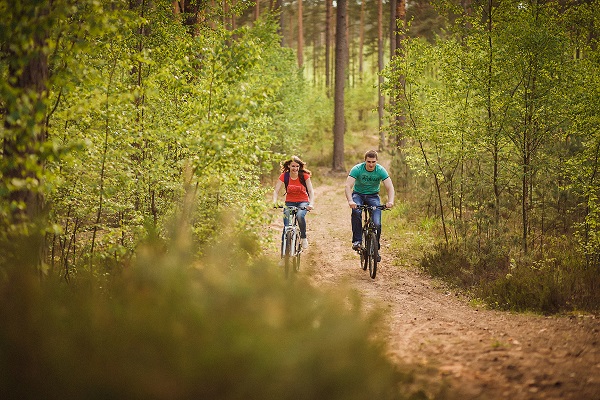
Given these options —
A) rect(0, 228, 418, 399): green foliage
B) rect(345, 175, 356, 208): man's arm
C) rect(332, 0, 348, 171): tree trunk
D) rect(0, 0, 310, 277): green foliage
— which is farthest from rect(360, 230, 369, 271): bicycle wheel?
rect(332, 0, 348, 171): tree trunk

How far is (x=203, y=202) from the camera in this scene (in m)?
7.80

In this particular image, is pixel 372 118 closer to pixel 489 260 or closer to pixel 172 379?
pixel 489 260

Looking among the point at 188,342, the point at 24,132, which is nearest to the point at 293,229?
the point at 24,132

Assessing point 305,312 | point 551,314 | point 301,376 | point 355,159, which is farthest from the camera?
point 355,159

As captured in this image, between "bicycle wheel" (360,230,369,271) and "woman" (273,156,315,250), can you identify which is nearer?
"woman" (273,156,315,250)

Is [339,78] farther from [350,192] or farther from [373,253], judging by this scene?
[373,253]

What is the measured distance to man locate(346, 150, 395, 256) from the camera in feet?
29.6

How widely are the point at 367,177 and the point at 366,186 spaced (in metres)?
0.21

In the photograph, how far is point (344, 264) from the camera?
10.4 meters

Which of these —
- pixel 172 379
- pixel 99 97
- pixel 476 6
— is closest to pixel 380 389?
pixel 172 379

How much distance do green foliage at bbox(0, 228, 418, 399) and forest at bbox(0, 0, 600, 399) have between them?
0.5 inches

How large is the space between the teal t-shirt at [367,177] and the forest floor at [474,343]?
1900 millimetres

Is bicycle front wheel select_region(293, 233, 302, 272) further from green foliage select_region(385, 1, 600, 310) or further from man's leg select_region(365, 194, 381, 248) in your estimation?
green foliage select_region(385, 1, 600, 310)

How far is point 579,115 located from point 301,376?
8.67 m
